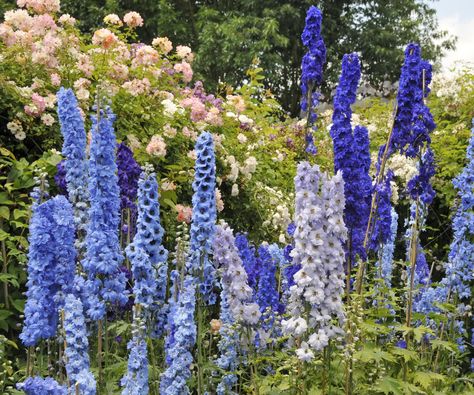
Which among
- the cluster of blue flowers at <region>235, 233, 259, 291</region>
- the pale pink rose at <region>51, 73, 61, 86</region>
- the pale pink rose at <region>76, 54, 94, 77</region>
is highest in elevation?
the pale pink rose at <region>76, 54, 94, 77</region>

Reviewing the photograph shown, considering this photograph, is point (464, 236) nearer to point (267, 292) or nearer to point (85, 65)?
point (267, 292)

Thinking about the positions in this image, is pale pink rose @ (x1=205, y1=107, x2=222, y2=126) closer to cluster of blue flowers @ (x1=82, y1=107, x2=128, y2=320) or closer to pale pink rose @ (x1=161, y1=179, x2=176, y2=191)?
pale pink rose @ (x1=161, y1=179, x2=176, y2=191)

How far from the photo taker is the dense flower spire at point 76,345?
9.61ft

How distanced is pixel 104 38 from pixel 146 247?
384cm

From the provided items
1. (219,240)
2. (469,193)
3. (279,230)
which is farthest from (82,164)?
(279,230)

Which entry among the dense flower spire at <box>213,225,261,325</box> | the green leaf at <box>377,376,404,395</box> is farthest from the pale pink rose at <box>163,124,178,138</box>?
the green leaf at <box>377,376,404,395</box>

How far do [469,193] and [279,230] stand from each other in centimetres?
269

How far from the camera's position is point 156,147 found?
588 cm

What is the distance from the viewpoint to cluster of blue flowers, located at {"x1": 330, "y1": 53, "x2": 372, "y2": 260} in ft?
12.9

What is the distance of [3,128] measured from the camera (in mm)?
5945

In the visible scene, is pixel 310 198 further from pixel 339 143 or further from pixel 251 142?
pixel 251 142

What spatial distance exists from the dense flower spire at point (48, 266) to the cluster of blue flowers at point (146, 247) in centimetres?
34

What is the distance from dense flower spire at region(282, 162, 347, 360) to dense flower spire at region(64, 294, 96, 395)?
3.04 ft

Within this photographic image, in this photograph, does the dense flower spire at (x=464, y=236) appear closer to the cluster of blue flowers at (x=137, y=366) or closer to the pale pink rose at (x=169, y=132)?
the pale pink rose at (x=169, y=132)
